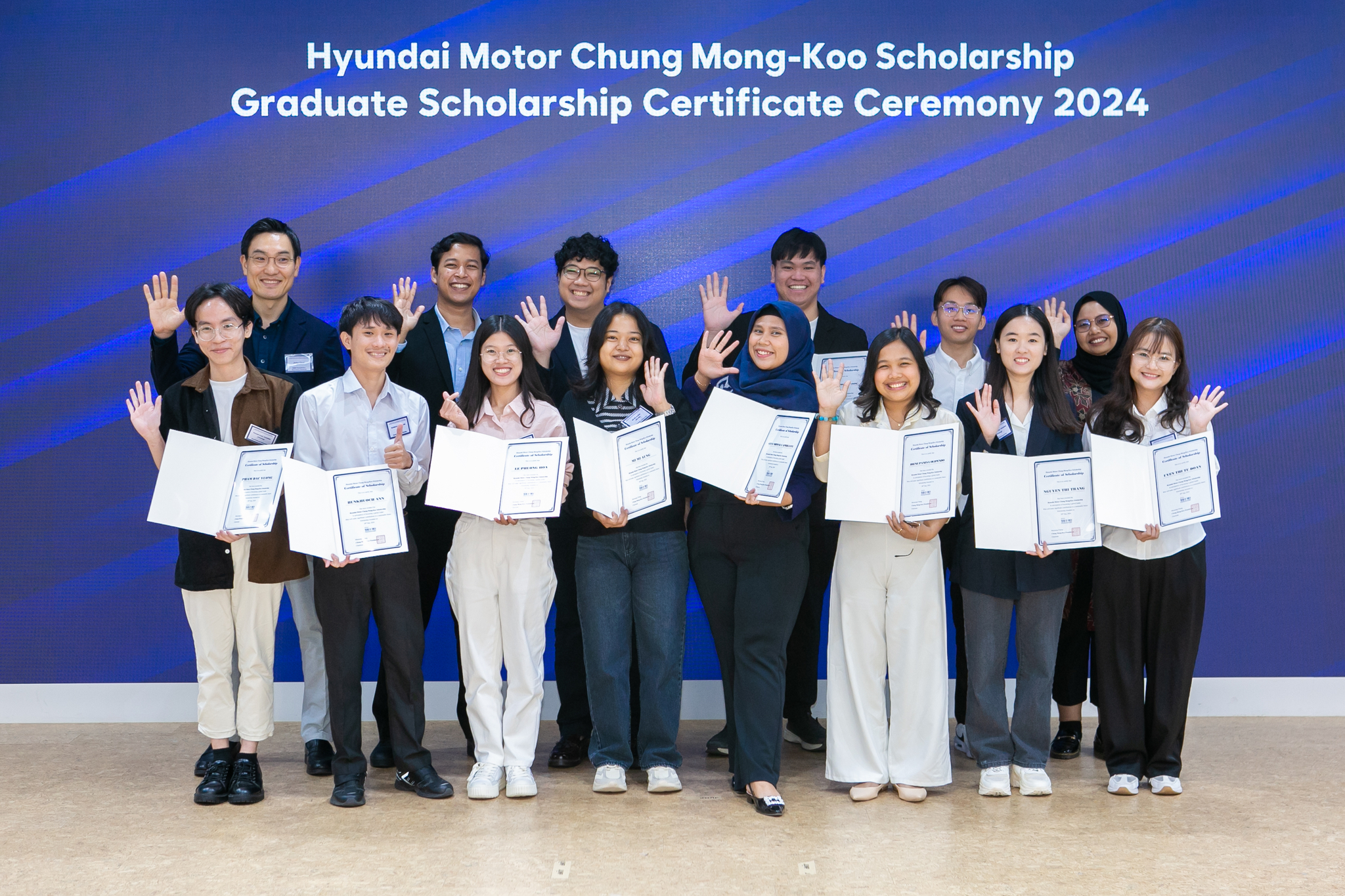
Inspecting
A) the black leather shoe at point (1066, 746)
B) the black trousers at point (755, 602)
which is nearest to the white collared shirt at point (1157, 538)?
the black leather shoe at point (1066, 746)

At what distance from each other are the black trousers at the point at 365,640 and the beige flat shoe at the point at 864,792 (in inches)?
60.1

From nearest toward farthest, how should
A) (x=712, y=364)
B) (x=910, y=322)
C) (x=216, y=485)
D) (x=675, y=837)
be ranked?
(x=675, y=837)
(x=216, y=485)
(x=712, y=364)
(x=910, y=322)

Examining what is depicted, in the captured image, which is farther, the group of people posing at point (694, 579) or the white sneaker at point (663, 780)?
the white sneaker at point (663, 780)

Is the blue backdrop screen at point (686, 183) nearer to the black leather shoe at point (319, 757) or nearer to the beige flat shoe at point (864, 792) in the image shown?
the black leather shoe at point (319, 757)

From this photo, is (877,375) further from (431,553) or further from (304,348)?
(304,348)

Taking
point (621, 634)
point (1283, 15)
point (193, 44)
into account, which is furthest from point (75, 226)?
point (1283, 15)

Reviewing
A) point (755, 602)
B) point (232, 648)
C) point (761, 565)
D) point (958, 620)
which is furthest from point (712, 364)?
point (232, 648)

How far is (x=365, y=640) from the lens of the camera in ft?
12.3

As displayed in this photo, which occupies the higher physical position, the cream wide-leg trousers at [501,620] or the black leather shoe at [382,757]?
the cream wide-leg trousers at [501,620]

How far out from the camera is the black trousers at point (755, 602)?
3.67 m

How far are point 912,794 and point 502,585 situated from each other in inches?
63.1

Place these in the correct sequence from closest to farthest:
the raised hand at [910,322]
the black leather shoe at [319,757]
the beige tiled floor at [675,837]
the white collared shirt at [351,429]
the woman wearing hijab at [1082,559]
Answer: the beige tiled floor at [675,837] < the white collared shirt at [351,429] < the black leather shoe at [319,757] < the woman wearing hijab at [1082,559] < the raised hand at [910,322]

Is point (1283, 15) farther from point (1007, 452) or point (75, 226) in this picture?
point (75, 226)

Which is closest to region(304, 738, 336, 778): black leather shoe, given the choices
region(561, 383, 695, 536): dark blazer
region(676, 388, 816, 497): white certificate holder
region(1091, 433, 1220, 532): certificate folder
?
region(561, 383, 695, 536): dark blazer
